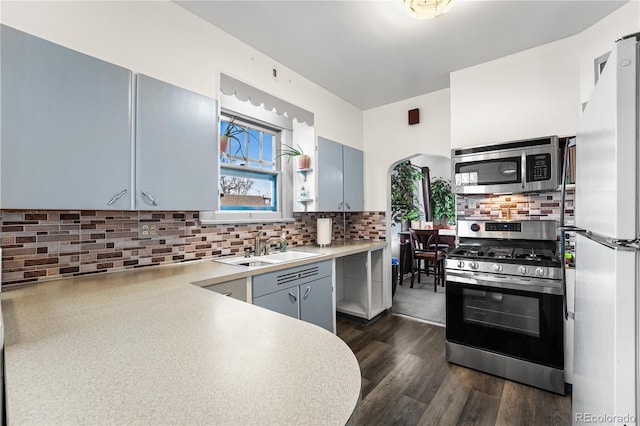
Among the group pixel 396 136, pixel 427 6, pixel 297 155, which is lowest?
pixel 297 155

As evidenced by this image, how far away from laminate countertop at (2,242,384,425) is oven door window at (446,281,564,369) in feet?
6.19

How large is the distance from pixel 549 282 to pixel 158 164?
2.68m

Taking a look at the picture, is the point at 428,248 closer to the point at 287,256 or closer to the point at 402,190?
the point at 402,190

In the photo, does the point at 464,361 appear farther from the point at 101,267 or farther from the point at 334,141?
the point at 101,267

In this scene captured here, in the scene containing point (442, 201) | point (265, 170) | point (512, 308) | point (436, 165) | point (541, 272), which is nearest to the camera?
point (541, 272)

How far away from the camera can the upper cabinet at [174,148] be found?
155cm

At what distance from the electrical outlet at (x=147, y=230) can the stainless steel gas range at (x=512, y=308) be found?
7.38 feet

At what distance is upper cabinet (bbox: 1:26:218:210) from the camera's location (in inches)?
45.4

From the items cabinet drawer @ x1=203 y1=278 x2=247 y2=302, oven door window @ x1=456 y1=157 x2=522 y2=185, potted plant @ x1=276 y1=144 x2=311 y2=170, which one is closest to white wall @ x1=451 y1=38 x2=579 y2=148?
oven door window @ x1=456 y1=157 x2=522 y2=185

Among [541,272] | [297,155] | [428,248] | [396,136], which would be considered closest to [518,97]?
[396,136]

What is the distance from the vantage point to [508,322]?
2121mm

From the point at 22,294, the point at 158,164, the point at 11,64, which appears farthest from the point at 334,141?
the point at 22,294

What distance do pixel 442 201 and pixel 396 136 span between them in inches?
112
